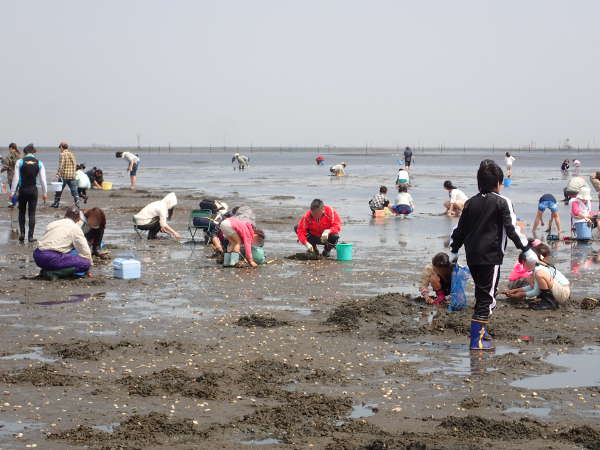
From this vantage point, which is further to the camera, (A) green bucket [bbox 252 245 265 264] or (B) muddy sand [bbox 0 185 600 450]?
(A) green bucket [bbox 252 245 265 264]

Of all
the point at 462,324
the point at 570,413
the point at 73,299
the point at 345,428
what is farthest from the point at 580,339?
the point at 73,299

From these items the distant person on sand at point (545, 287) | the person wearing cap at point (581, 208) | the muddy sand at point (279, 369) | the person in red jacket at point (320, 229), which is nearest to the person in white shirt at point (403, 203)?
the person wearing cap at point (581, 208)

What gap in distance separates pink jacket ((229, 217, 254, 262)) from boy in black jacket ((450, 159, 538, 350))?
644 centimetres

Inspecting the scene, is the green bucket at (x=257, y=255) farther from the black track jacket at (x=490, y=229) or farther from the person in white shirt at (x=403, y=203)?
the person in white shirt at (x=403, y=203)

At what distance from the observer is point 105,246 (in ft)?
60.0

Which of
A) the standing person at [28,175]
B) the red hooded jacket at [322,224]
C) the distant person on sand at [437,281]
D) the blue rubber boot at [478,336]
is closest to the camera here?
the blue rubber boot at [478,336]

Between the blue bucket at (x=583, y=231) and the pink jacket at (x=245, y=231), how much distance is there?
824 centimetres

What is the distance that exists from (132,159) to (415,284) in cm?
2630

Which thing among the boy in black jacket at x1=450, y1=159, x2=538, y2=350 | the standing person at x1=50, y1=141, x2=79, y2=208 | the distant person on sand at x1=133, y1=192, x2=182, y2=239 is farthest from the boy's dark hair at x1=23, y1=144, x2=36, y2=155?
the boy in black jacket at x1=450, y1=159, x2=538, y2=350

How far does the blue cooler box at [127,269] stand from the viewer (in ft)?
46.2

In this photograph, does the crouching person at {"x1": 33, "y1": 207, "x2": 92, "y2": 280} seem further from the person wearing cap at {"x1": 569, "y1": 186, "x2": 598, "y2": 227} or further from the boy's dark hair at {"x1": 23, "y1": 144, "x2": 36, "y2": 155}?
the person wearing cap at {"x1": 569, "y1": 186, "x2": 598, "y2": 227}

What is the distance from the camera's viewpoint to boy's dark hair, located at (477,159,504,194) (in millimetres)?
9391

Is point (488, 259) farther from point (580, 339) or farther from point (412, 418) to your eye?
point (412, 418)

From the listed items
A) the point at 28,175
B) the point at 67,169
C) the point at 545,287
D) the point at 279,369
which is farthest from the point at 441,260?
the point at 67,169
